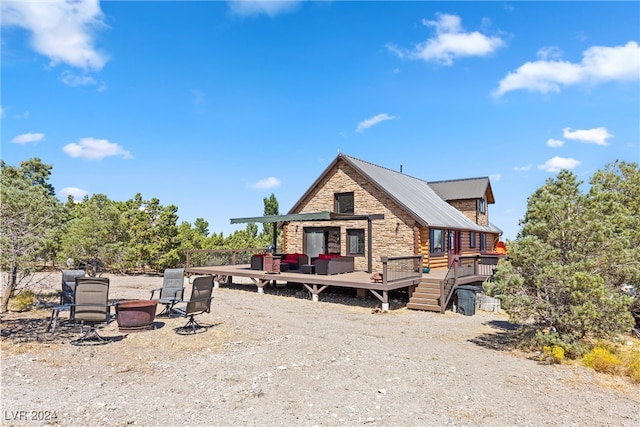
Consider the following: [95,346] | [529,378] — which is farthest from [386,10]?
[95,346]

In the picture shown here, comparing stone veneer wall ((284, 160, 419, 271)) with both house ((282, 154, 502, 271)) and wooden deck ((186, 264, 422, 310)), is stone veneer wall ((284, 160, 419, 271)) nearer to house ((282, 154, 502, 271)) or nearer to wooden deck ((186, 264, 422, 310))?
house ((282, 154, 502, 271))

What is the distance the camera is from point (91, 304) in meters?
7.76

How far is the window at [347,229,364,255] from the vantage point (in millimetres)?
19264

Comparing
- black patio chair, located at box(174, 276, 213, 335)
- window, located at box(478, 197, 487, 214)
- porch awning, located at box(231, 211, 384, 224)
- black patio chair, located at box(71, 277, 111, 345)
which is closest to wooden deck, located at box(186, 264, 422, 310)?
porch awning, located at box(231, 211, 384, 224)

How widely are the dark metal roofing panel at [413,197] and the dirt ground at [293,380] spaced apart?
28.9ft

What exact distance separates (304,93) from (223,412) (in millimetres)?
18879

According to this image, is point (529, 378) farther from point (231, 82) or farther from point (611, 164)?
point (611, 164)

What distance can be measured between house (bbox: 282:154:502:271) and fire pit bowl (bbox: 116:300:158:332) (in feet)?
32.3

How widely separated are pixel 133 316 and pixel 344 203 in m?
13.4

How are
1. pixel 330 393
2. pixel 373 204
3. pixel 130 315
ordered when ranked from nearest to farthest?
pixel 330 393
pixel 130 315
pixel 373 204

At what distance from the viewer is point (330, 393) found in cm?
518

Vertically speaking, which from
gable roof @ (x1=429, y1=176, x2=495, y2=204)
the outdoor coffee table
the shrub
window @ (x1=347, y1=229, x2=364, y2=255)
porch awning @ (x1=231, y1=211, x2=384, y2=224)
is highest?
gable roof @ (x1=429, y1=176, x2=495, y2=204)

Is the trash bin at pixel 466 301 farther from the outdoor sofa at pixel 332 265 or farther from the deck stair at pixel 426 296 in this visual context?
the outdoor sofa at pixel 332 265

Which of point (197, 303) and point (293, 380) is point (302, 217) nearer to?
point (197, 303)
